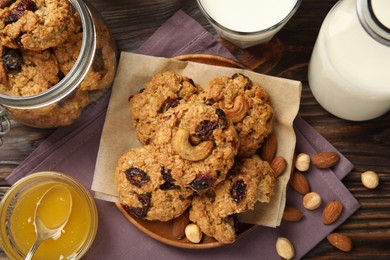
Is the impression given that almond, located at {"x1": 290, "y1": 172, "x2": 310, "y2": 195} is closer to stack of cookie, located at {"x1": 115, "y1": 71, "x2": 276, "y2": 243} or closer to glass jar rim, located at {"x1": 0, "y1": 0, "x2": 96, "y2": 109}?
stack of cookie, located at {"x1": 115, "y1": 71, "x2": 276, "y2": 243}

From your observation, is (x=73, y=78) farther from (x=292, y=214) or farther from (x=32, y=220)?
(x=292, y=214)

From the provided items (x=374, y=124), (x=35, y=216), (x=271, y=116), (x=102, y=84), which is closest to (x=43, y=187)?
(x=35, y=216)

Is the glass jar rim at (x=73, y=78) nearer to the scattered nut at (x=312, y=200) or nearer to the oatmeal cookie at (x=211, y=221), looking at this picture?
the oatmeal cookie at (x=211, y=221)

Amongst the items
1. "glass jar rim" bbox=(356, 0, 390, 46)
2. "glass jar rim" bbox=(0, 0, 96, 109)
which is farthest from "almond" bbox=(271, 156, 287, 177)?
"glass jar rim" bbox=(0, 0, 96, 109)

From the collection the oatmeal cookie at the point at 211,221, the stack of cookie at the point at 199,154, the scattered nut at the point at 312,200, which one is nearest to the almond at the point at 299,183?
the scattered nut at the point at 312,200

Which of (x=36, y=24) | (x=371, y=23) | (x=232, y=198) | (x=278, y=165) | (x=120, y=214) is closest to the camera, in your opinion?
(x=371, y=23)

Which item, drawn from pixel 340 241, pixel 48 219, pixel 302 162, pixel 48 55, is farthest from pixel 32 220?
pixel 340 241

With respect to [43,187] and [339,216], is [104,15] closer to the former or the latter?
[43,187]
